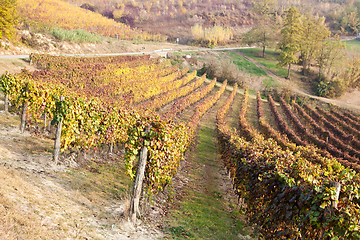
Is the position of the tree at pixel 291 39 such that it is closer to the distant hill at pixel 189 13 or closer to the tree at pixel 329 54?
the tree at pixel 329 54

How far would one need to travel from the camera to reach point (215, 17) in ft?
396

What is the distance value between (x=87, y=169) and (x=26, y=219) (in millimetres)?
4357

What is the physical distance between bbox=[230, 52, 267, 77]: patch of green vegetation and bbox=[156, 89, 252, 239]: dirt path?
41.9 meters

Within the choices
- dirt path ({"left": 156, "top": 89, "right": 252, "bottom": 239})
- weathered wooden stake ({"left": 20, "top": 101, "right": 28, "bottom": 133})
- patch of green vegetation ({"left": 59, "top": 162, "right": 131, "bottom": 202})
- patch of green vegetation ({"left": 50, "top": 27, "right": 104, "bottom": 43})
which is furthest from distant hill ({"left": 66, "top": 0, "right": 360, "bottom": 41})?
patch of green vegetation ({"left": 59, "top": 162, "right": 131, "bottom": 202})

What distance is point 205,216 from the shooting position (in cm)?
880

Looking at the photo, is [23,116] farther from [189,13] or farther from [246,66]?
[189,13]

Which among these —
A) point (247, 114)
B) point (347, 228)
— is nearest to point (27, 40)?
point (247, 114)

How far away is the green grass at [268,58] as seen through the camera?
→ 57.5m

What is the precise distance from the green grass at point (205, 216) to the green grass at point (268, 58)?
50.3m

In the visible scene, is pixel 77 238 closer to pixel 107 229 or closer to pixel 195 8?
pixel 107 229

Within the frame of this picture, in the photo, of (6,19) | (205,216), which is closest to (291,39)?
(6,19)

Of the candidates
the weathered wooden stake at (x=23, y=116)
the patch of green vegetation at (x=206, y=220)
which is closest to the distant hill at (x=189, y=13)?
the weathered wooden stake at (x=23, y=116)

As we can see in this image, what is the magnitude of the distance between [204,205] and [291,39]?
52.9m

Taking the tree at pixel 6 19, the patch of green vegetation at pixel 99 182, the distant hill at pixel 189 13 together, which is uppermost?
the distant hill at pixel 189 13
